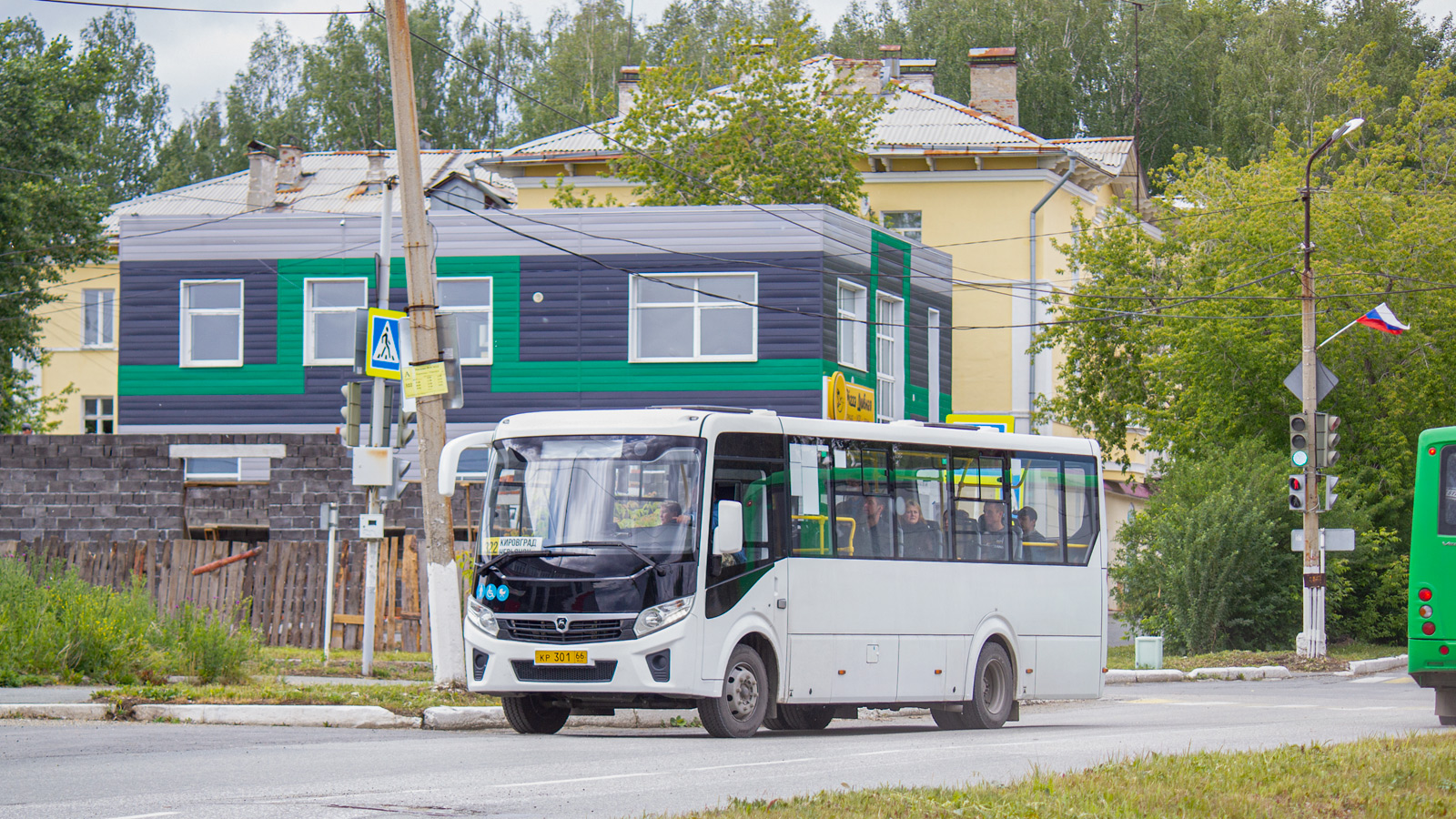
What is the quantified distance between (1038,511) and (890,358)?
750 inches

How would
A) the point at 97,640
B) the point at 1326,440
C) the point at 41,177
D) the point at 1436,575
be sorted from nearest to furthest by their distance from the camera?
1. the point at 1436,575
2. the point at 97,640
3. the point at 1326,440
4. the point at 41,177

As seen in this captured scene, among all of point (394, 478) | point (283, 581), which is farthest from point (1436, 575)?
point (283, 581)

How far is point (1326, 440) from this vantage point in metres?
28.9

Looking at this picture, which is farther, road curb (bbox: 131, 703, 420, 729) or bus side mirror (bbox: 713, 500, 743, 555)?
road curb (bbox: 131, 703, 420, 729)

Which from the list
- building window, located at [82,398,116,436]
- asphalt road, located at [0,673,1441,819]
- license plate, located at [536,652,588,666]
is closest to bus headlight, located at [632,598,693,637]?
license plate, located at [536,652,588,666]

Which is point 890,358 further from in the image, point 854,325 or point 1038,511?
point 1038,511

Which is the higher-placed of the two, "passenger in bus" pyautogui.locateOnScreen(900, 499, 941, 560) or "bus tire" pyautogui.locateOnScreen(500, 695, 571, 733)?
"passenger in bus" pyautogui.locateOnScreen(900, 499, 941, 560)

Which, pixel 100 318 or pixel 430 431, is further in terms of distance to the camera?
pixel 100 318

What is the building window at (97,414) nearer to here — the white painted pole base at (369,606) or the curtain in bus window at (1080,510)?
the white painted pole base at (369,606)

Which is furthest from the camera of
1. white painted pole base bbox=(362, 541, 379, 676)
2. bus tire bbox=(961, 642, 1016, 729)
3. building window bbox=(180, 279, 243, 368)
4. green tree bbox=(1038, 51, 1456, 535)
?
green tree bbox=(1038, 51, 1456, 535)

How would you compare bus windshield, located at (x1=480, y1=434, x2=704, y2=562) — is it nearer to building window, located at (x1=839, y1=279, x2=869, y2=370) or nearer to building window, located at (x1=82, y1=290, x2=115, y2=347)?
building window, located at (x1=839, y1=279, x2=869, y2=370)

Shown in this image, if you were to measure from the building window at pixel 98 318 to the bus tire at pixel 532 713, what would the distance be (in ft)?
159

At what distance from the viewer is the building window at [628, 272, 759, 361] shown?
3300 centimetres

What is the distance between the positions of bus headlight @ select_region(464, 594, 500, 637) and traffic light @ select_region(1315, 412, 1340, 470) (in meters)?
18.6
